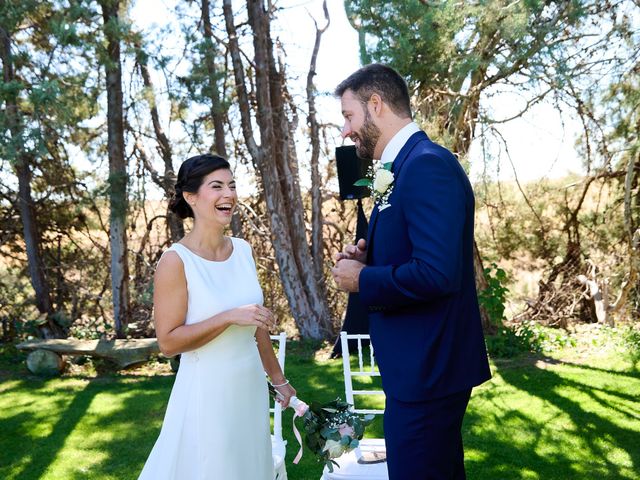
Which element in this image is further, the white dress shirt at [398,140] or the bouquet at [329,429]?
the bouquet at [329,429]

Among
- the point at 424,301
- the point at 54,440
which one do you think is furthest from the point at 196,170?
the point at 54,440

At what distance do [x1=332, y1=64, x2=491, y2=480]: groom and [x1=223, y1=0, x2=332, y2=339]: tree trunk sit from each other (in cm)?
644

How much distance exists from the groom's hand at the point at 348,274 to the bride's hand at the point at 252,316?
0.38 m

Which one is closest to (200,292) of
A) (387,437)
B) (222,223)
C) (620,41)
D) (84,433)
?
(222,223)

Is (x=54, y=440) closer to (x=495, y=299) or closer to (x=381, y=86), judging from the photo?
(x=381, y=86)

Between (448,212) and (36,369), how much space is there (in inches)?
256

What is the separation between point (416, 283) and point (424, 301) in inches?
4.3

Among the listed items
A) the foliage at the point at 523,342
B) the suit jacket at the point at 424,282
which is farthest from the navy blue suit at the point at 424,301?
the foliage at the point at 523,342

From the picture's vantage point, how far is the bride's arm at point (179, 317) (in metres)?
2.13

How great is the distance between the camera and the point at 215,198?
237 cm

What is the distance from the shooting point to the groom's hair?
185 cm

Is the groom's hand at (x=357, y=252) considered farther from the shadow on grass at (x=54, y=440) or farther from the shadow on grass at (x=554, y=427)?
the shadow on grass at (x=54, y=440)

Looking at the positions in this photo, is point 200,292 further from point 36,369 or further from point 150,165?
point 150,165

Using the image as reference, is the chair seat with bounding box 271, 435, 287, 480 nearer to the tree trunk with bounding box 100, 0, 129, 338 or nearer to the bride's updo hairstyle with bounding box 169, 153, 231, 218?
the bride's updo hairstyle with bounding box 169, 153, 231, 218
